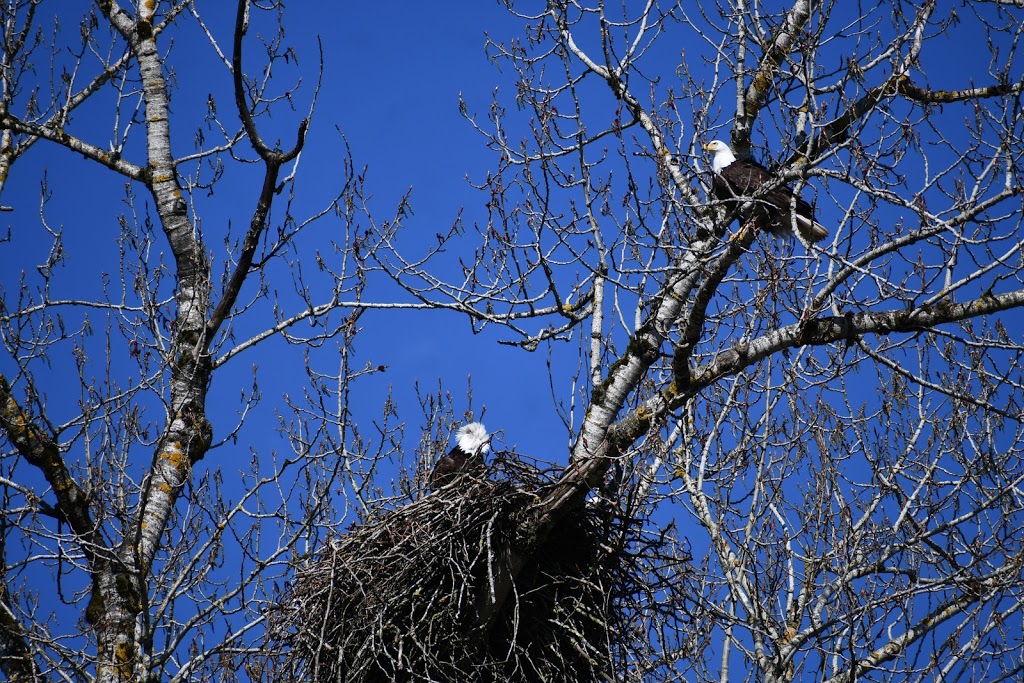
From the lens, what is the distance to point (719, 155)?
762 cm

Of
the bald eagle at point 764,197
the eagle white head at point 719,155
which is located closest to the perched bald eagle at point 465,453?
the bald eagle at point 764,197

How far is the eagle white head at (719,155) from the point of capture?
7.02 metres

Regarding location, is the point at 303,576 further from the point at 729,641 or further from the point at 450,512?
the point at 729,641

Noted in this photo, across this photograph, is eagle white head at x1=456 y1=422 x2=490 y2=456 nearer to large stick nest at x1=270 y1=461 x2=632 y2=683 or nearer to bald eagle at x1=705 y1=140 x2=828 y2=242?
large stick nest at x1=270 y1=461 x2=632 y2=683

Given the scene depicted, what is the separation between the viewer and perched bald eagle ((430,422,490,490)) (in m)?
5.56

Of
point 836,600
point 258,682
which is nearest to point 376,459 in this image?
point 258,682

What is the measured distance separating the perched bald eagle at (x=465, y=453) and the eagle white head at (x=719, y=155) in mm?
2172

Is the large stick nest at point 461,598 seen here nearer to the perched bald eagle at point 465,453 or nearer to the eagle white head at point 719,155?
the perched bald eagle at point 465,453

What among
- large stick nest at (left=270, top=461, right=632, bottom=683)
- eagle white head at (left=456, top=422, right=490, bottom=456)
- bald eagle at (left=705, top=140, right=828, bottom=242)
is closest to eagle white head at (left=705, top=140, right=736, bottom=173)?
bald eagle at (left=705, top=140, right=828, bottom=242)

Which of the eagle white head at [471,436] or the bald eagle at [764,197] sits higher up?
the bald eagle at [764,197]

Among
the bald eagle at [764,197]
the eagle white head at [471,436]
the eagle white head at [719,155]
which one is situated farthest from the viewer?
the eagle white head at [719,155]

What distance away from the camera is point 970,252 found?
4.59 m

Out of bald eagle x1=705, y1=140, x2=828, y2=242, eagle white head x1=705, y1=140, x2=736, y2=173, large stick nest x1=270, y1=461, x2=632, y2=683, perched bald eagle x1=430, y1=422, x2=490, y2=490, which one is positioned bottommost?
large stick nest x1=270, y1=461, x2=632, y2=683

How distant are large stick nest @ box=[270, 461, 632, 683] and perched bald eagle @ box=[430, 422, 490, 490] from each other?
2.04 feet
